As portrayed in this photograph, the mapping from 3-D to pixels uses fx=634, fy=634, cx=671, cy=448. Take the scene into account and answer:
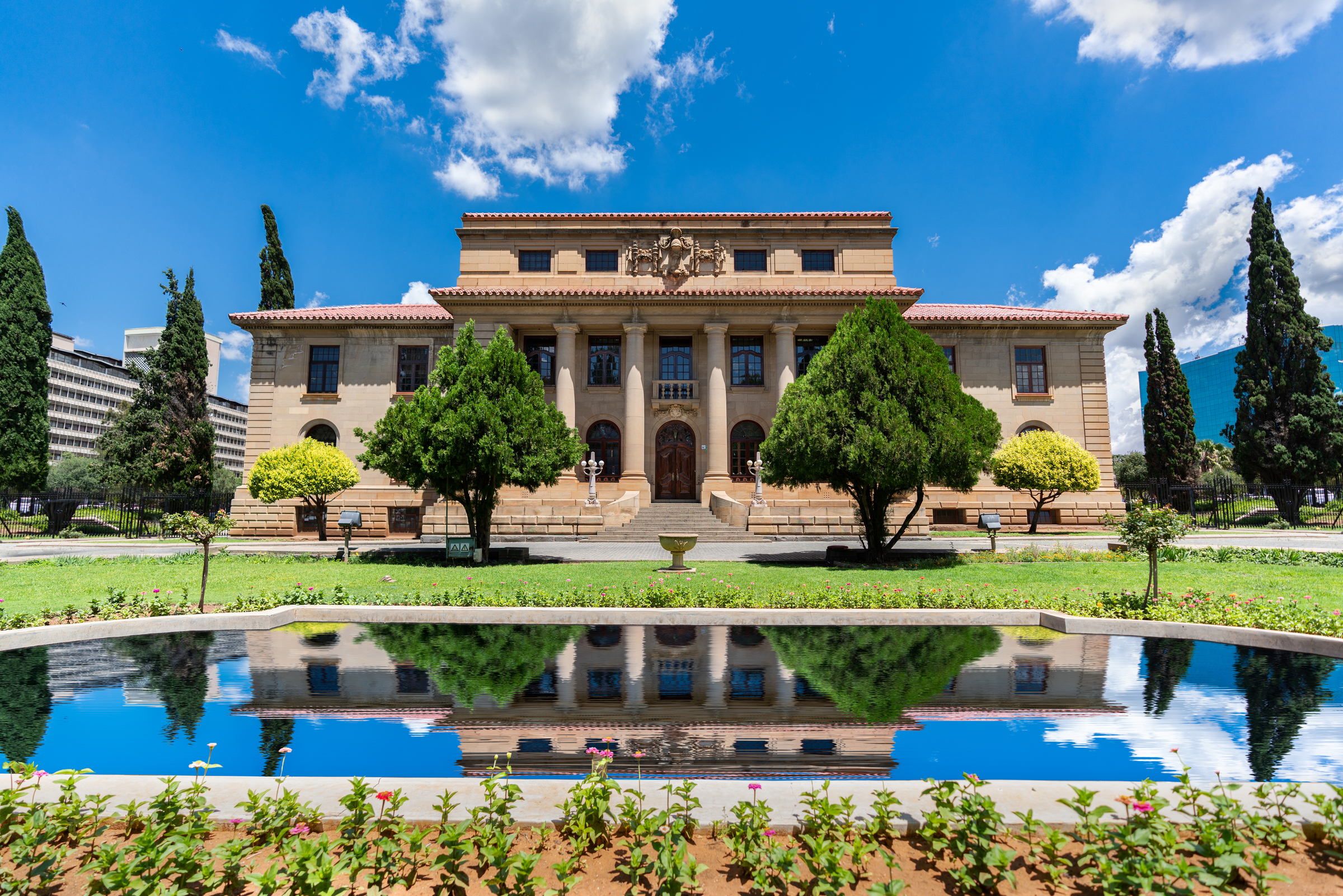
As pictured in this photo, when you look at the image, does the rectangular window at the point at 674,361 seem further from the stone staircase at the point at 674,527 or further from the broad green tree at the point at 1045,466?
the broad green tree at the point at 1045,466

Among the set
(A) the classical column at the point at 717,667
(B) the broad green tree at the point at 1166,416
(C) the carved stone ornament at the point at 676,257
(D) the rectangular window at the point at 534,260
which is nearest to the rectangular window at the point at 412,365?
(D) the rectangular window at the point at 534,260

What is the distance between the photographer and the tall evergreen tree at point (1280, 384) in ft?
A: 114

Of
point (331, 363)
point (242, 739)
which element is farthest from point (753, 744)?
point (331, 363)

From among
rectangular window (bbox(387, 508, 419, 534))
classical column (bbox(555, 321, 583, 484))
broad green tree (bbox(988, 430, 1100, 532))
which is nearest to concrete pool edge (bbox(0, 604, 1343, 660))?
broad green tree (bbox(988, 430, 1100, 532))

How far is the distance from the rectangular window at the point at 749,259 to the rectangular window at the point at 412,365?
1767 cm

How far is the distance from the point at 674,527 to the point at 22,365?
124ft

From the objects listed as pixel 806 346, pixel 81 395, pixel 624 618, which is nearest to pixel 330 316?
pixel 806 346

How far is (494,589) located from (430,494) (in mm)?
19848

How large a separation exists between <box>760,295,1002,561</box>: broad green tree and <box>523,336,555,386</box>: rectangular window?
712 inches

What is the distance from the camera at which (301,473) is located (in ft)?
82.1

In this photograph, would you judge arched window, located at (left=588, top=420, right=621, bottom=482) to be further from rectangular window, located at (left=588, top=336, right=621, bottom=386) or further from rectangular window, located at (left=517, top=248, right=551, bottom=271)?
rectangular window, located at (left=517, top=248, right=551, bottom=271)

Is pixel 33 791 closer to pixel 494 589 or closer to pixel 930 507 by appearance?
pixel 494 589

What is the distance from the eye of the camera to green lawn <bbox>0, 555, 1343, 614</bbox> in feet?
42.0

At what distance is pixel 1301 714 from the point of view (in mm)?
5773
